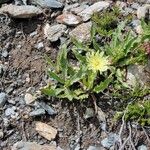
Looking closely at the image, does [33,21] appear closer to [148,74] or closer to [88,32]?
[88,32]

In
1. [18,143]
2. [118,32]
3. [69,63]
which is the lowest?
[18,143]

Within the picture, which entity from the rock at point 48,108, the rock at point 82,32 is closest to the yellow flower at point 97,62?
the rock at point 82,32

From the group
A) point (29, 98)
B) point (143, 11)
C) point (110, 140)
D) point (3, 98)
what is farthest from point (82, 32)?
point (110, 140)

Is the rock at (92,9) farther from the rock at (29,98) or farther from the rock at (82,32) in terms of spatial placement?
the rock at (29,98)

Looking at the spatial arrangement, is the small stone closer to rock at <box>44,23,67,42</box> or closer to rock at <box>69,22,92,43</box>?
rock at <box>44,23,67,42</box>

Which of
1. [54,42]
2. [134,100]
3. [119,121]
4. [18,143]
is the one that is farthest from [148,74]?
[18,143]

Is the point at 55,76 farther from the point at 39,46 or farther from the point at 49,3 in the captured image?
the point at 49,3
